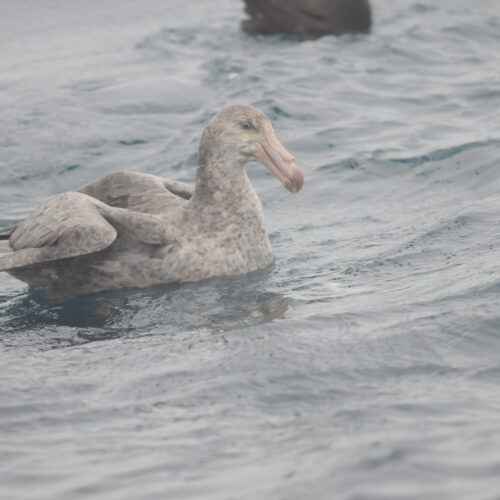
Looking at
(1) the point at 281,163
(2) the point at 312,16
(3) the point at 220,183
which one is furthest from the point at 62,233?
(2) the point at 312,16

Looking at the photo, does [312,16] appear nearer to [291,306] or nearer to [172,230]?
[172,230]

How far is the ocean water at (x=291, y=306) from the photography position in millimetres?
4648

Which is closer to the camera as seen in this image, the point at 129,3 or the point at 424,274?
the point at 424,274

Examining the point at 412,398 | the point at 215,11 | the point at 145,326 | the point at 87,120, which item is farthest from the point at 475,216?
the point at 215,11

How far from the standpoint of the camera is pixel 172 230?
7.61 meters

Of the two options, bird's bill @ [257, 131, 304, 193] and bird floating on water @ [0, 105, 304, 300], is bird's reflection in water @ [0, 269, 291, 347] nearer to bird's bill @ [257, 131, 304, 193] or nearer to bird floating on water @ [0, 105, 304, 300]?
bird floating on water @ [0, 105, 304, 300]

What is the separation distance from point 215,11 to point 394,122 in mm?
6533

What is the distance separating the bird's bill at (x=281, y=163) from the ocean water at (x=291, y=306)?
2.34 ft

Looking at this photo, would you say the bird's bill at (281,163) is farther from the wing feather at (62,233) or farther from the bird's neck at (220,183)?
the wing feather at (62,233)

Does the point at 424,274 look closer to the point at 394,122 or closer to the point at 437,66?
the point at 394,122

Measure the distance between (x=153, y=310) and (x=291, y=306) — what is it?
905 mm

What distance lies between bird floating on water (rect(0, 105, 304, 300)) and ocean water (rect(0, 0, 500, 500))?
0.16 metres

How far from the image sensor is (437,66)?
46.5 ft

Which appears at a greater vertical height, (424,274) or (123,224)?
(123,224)
